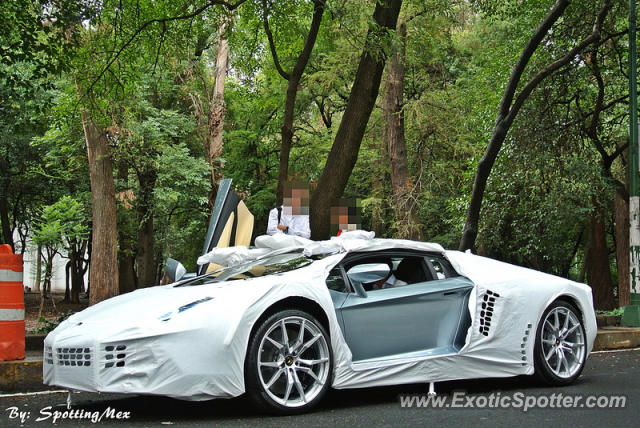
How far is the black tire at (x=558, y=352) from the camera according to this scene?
646cm

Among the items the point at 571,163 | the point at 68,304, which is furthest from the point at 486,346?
the point at 68,304

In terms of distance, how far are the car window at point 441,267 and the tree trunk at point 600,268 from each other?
712 inches

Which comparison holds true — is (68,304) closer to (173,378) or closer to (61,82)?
(61,82)

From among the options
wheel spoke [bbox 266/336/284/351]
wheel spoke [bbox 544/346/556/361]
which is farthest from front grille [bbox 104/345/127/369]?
wheel spoke [bbox 544/346/556/361]

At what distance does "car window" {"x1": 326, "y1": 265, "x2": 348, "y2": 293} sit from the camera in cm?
573

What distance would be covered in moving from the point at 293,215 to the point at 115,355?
10.9 ft

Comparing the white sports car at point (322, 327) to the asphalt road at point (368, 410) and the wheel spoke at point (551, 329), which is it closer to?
the wheel spoke at point (551, 329)

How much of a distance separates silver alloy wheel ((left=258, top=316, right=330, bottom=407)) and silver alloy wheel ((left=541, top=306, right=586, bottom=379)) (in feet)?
7.81

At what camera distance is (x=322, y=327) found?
5.36m

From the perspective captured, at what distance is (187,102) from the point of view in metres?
26.4

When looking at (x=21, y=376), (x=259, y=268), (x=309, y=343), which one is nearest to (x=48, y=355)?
(x=21, y=376)

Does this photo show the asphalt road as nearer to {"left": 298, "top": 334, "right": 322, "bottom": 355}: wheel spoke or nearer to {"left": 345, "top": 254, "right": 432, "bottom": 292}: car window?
{"left": 298, "top": 334, "right": 322, "bottom": 355}: wheel spoke

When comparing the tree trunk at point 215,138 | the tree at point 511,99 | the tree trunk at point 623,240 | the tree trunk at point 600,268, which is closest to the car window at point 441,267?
the tree at point 511,99

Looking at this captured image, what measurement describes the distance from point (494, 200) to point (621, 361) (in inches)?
476
